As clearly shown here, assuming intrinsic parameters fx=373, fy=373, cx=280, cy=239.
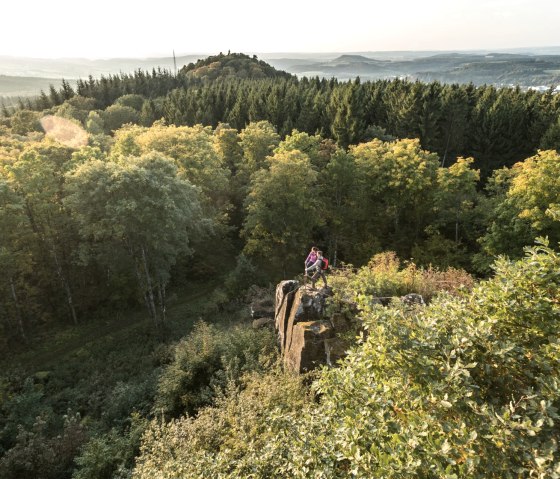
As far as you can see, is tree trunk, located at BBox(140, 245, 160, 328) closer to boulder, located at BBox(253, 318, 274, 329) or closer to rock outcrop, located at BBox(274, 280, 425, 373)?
boulder, located at BBox(253, 318, 274, 329)

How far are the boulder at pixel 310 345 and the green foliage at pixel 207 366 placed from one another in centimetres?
133

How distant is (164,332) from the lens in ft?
86.4

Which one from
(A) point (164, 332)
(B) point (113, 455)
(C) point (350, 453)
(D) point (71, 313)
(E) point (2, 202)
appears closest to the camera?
(C) point (350, 453)

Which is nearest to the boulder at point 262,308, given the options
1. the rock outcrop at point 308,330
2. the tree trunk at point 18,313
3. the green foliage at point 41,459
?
the rock outcrop at point 308,330

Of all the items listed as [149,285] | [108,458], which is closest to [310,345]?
[108,458]

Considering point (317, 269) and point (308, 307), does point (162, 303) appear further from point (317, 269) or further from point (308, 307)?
point (317, 269)

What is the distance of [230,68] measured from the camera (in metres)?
134

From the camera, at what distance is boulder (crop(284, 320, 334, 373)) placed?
1400 centimetres

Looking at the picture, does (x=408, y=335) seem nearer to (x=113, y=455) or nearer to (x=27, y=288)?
(x=113, y=455)

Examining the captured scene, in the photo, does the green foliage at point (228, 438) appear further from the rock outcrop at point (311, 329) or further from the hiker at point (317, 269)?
the hiker at point (317, 269)

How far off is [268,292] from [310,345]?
13.9 meters

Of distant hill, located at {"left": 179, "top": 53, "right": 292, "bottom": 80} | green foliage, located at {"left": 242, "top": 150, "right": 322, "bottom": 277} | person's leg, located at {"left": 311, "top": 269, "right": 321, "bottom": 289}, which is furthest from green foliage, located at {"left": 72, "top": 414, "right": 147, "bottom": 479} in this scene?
distant hill, located at {"left": 179, "top": 53, "right": 292, "bottom": 80}

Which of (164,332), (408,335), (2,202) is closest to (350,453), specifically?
(408,335)

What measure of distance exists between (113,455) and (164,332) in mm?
14090
